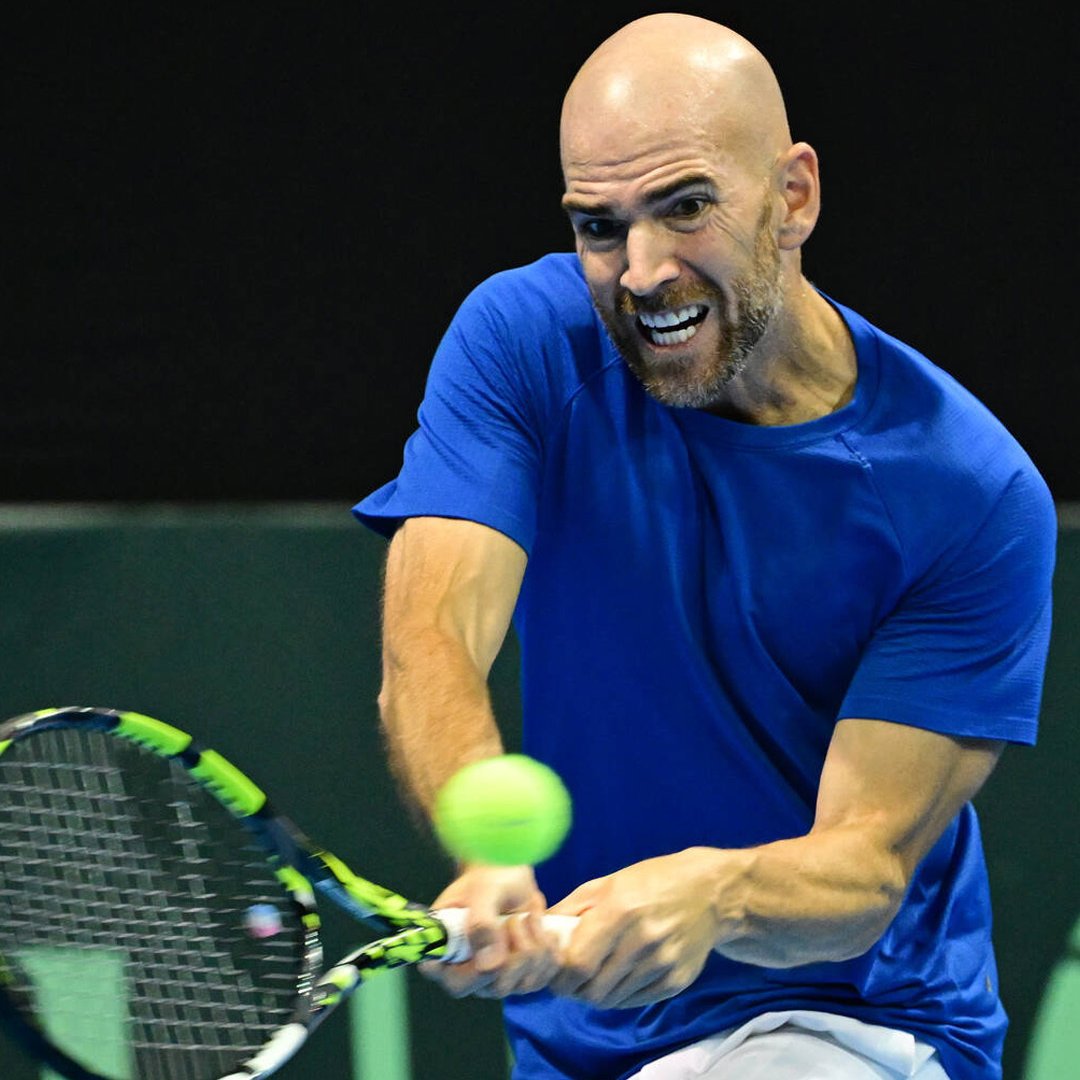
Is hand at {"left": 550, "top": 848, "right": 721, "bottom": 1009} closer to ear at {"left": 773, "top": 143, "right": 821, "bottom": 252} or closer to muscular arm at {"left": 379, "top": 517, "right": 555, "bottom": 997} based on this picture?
muscular arm at {"left": 379, "top": 517, "right": 555, "bottom": 997}

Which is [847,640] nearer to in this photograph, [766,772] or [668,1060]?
[766,772]

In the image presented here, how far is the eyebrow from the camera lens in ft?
8.21

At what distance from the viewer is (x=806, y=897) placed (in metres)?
2.51

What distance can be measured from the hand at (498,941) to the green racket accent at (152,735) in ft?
1.17

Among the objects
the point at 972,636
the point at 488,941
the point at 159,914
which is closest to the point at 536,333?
the point at 972,636

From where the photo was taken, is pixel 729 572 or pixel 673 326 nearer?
pixel 673 326

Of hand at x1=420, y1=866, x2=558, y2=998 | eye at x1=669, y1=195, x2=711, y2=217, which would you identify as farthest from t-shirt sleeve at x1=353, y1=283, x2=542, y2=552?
hand at x1=420, y1=866, x2=558, y2=998

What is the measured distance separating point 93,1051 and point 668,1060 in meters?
1.15

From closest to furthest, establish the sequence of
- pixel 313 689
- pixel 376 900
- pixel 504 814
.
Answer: pixel 504 814 → pixel 376 900 → pixel 313 689

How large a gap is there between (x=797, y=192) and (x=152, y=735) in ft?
3.52

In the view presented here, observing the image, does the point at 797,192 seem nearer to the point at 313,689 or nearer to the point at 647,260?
the point at 647,260

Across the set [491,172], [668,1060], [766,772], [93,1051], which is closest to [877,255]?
[491,172]

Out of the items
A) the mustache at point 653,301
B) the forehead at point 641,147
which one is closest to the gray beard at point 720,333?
the mustache at point 653,301

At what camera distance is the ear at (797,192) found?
2.69 meters
